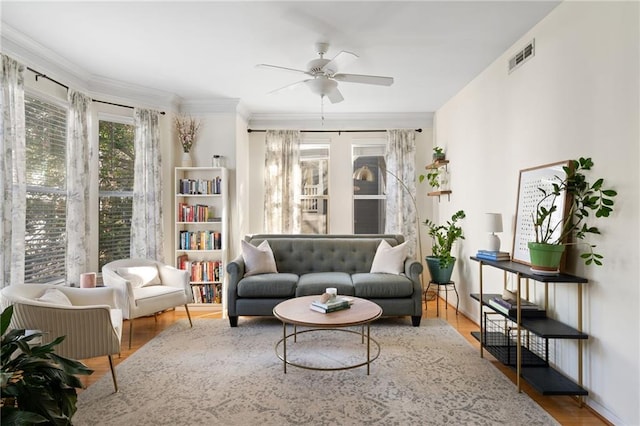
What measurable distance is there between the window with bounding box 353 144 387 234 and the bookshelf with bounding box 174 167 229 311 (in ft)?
6.91

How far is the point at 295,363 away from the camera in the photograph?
294 centimetres

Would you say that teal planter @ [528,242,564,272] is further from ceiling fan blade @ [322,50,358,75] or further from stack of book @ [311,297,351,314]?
ceiling fan blade @ [322,50,358,75]

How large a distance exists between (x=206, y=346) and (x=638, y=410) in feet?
10.5

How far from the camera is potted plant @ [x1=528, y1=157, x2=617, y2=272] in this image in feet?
7.09

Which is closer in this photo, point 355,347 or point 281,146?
point 355,347

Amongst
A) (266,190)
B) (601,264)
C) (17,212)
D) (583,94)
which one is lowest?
(601,264)

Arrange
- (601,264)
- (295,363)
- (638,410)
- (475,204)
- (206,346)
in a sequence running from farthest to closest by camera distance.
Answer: (475,204) < (206,346) < (295,363) < (601,264) < (638,410)

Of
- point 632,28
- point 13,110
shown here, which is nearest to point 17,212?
point 13,110

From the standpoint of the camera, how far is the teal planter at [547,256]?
229cm

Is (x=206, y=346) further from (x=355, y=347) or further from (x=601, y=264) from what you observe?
(x=601, y=264)

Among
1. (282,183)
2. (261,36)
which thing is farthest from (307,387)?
(282,183)

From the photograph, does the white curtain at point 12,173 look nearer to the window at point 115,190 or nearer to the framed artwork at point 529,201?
the window at point 115,190

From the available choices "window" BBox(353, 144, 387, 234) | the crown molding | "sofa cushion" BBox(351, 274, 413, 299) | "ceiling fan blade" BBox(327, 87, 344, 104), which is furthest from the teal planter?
the crown molding

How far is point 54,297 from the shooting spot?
2.69 m
